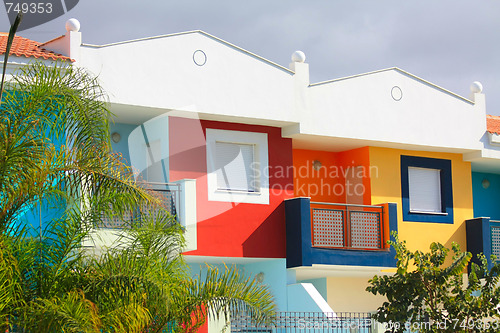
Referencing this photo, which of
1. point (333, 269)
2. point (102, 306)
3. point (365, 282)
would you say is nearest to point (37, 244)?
point (102, 306)

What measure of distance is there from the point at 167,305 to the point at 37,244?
211 centimetres

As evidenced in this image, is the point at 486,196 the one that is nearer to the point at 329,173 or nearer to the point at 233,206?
the point at 329,173

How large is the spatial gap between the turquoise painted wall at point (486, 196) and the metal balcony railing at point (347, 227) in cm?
525

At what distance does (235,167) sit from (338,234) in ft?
10.6

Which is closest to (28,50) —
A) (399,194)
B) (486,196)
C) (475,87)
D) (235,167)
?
(235,167)

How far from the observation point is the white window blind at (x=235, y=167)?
21.4 metres

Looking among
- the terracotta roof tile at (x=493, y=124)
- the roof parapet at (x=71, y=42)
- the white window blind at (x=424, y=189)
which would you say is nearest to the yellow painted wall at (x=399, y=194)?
the white window blind at (x=424, y=189)

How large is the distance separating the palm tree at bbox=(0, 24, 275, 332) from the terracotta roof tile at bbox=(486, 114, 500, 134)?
48.6 feet

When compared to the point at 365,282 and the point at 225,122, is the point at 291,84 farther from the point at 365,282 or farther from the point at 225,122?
the point at 365,282

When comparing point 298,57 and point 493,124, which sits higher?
point 298,57

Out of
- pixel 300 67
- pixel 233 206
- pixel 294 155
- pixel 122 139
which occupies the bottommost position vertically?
pixel 233 206

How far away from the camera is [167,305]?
12.3 metres

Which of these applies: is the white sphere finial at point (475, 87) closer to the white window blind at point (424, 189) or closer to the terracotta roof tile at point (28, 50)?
the white window blind at point (424, 189)

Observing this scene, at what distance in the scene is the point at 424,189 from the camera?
978 inches
